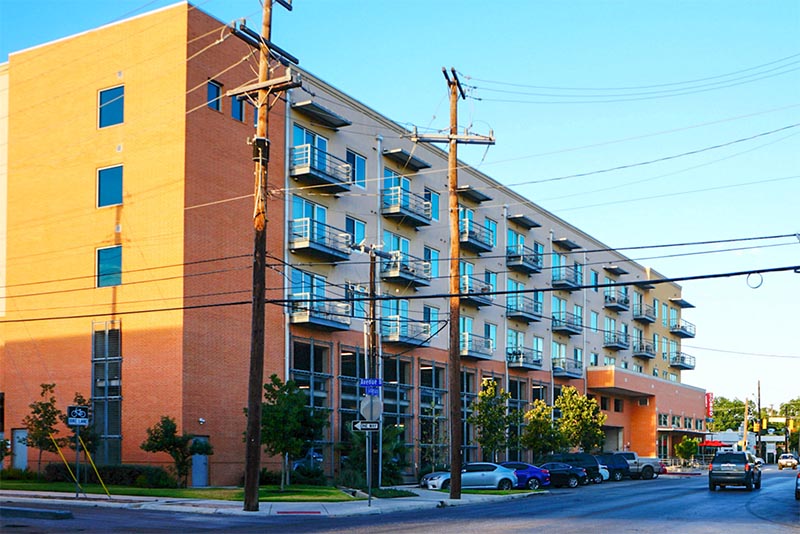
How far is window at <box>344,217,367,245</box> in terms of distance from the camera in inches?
1861

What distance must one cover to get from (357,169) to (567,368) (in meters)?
29.3

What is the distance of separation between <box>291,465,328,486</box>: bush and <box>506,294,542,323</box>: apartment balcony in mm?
25397

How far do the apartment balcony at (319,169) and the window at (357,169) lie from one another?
6.01 feet

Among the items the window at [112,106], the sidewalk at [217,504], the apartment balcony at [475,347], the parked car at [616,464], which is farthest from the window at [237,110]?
the parked car at [616,464]

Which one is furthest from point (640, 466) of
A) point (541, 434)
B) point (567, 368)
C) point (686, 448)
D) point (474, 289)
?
point (686, 448)

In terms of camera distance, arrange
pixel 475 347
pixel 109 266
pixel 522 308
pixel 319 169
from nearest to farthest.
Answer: pixel 109 266, pixel 319 169, pixel 475 347, pixel 522 308

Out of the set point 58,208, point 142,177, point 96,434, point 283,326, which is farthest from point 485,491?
point 58,208

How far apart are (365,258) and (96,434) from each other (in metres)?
16.9

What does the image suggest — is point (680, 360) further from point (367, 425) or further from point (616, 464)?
point (367, 425)

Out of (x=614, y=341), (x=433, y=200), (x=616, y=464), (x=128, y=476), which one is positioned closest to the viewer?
(x=128, y=476)

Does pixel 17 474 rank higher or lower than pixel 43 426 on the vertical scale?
lower

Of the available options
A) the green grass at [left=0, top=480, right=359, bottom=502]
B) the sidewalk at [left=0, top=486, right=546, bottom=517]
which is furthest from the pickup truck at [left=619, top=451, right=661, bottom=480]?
the sidewalk at [left=0, top=486, right=546, bottom=517]

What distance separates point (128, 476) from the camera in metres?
35.8

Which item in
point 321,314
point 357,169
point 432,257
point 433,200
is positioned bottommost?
point 321,314
